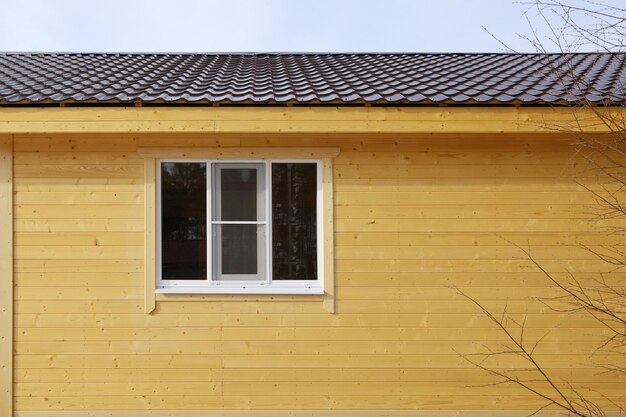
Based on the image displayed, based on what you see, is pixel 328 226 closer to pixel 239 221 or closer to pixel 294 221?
pixel 294 221

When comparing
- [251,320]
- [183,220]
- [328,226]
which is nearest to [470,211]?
[328,226]

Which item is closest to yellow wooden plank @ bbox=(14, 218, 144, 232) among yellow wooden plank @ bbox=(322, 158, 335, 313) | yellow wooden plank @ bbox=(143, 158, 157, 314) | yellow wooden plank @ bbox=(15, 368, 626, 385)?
yellow wooden plank @ bbox=(143, 158, 157, 314)

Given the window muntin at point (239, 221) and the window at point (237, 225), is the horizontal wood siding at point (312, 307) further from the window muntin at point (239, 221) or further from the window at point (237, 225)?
the window muntin at point (239, 221)

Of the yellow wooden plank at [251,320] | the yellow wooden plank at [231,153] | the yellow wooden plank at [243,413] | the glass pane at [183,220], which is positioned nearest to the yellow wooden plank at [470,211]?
the yellow wooden plank at [231,153]

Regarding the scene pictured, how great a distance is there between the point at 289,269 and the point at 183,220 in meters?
1.09

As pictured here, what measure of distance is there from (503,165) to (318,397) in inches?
110

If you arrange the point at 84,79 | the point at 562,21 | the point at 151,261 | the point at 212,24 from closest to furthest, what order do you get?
the point at 562,21 < the point at 151,261 < the point at 84,79 < the point at 212,24

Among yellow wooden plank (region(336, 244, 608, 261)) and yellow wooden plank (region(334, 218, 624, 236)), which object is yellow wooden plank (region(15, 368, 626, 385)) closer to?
yellow wooden plank (region(336, 244, 608, 261))

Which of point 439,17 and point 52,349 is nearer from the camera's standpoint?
point 52,349

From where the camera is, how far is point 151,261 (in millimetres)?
5414

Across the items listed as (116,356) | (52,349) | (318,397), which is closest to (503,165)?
(318,397)

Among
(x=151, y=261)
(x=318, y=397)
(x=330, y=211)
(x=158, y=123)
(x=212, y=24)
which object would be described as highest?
(x=212, y=24)

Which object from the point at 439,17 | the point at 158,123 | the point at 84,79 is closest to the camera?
the point at 158,123

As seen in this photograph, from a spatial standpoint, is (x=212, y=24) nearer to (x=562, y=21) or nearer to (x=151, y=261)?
(x=151, y=261)
